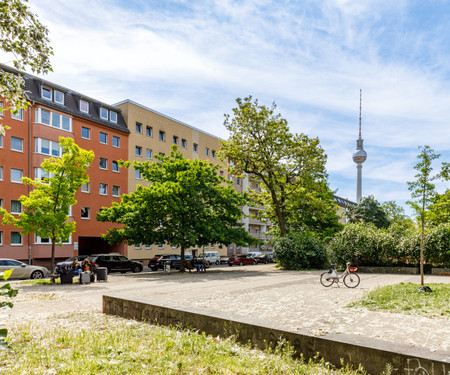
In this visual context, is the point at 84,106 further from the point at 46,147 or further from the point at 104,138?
the point at 46,147

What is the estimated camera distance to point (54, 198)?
2147 cm

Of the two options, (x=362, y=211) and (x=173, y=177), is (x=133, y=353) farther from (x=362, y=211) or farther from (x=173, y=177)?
(x=362, y=211)

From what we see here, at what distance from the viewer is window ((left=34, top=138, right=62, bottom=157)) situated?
33.7 m

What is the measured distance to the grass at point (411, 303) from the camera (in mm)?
9141

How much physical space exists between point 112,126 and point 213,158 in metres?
19.3

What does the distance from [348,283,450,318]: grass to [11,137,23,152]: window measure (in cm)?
3087

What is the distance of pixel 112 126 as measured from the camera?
138 feet

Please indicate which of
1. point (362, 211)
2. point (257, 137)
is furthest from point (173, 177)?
point (362, 211)

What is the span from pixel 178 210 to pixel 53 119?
17.3m

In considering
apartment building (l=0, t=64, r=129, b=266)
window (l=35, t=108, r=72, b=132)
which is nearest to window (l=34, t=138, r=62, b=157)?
apartment building (l=0, t=64, r=129, b=266)

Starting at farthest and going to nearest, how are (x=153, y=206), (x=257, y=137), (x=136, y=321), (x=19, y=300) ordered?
(x=257, y=137), (x=153, y=206), (x=19, y=300), (x=136, y=321)

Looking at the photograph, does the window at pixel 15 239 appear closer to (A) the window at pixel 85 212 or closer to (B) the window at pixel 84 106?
(A) the window at pixel 85 212

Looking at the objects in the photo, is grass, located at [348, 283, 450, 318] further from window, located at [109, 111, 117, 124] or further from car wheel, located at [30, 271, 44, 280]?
window, located at [109, 111, 117, 124]

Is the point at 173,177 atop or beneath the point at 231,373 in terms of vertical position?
atop
